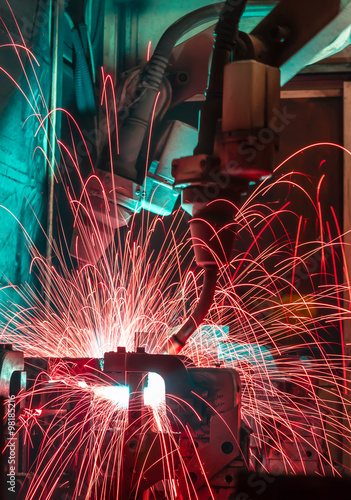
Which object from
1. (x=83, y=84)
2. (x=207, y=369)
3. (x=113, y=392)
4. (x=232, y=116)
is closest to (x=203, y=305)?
(x=207, y=369)

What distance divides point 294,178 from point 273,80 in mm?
2410

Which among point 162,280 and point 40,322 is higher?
point 162,280

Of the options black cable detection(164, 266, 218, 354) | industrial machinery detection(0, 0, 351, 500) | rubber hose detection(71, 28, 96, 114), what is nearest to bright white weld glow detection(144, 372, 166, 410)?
industrial machinery detection(0, 0, 351, 500)

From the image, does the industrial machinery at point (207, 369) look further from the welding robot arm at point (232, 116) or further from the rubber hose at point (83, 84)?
the rubber hose at point (83, 84)

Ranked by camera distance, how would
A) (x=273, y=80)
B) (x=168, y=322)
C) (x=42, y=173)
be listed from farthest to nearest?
1. (x=168, y=322)
2. (x=42, y=173)
3. (x=273, y=80)

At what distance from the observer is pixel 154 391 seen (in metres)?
1.83

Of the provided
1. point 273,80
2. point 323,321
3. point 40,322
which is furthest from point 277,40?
point 323,321

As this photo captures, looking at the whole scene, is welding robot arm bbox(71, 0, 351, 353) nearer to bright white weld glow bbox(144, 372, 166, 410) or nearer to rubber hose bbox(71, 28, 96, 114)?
bright white weld glow bbox(144, 372, 166, 410)

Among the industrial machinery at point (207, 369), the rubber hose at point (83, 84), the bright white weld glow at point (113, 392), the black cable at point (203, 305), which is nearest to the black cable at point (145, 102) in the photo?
the rubber hose at point (83, 84)

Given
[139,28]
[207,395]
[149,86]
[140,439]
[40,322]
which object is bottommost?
[140,439]

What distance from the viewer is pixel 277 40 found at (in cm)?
197

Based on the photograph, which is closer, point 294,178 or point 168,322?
point 168,322

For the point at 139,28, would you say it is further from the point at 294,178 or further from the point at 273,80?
the point at 273,80

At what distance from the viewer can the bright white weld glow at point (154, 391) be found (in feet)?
5.94
